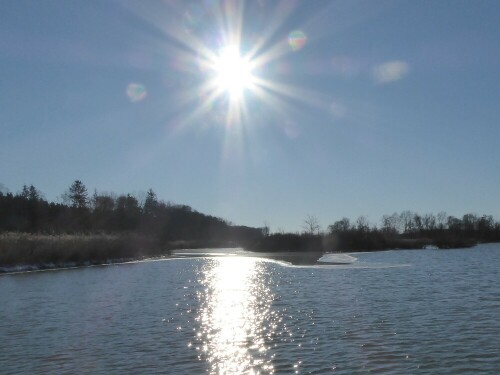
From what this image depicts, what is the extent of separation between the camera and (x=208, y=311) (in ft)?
85.0

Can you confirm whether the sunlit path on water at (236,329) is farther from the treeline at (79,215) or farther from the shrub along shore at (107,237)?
the treeline at (79,215)

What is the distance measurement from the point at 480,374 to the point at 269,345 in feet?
22.2

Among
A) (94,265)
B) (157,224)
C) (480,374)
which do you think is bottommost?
(480,374)

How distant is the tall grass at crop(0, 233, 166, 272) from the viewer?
2267 inches

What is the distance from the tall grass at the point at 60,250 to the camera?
57.6 metres

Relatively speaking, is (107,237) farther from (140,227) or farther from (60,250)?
(140,227)

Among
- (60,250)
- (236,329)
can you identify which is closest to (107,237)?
(60,250)

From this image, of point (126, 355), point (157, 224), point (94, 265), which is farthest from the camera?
point (157, 224)

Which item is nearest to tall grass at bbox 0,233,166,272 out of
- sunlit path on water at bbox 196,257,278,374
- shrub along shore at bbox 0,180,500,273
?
shrub along shore at bbox 0,180,500,273

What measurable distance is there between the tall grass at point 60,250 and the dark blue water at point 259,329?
2202 cm

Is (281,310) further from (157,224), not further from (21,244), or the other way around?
(157,224)

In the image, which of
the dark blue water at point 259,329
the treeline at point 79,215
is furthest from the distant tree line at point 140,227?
the dark blue water at point 259,329

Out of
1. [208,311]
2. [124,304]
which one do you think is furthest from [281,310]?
[124,304]

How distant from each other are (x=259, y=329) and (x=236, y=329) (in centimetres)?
96
